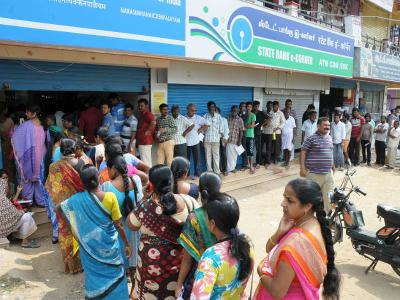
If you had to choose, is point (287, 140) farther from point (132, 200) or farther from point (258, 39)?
point (132, 200)

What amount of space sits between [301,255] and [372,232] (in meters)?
3.21

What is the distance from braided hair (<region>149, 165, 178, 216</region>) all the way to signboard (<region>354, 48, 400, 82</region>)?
1104 cm

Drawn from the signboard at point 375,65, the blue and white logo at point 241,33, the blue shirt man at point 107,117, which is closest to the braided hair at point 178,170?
the blue shirt man at point 107,117

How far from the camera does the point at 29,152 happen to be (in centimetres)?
497

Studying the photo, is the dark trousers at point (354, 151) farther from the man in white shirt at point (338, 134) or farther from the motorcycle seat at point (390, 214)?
the motorcycle seat at point (390, 214)

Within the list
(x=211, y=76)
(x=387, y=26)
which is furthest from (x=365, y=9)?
(x=211, y=76)

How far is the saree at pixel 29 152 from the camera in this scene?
494cm

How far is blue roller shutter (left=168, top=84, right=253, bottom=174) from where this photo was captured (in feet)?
25.8

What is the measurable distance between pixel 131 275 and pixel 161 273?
1039 mm

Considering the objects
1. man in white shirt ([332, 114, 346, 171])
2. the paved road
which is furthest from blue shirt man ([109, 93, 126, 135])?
man in white shirt ([332, 114, 346, 171])

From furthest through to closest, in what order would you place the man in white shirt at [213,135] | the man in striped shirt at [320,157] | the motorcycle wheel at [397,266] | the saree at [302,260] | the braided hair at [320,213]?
the man in white shirt at [213,135] → the man in striped shirt at [320,157] → the motorcycle wheel at [397,266] → the braided hair at [320,213] → the saree at [302,260]

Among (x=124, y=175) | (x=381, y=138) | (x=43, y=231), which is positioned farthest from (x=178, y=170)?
(x=381, y=138)

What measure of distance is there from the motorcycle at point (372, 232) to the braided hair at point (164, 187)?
2.70 meters

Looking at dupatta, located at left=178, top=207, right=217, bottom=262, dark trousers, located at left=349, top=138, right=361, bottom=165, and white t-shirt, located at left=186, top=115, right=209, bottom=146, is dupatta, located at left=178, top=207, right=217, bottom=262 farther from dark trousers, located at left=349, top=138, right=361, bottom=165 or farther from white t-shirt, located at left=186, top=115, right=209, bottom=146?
dark trousers, located at left=349, top=138, right=361, bottom=165
